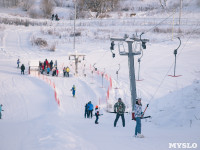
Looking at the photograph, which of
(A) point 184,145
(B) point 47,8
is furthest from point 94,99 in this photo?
(B) point 47,8

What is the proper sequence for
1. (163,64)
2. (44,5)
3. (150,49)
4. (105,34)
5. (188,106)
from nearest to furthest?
(188,106) < (163,64) < (150,49) < (105,34) < (44,5)

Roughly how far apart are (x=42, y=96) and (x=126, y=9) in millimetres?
57365

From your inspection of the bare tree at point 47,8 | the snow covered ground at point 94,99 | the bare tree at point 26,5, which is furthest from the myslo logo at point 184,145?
the bare tree at point 26,5

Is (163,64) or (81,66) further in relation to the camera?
(81,66)

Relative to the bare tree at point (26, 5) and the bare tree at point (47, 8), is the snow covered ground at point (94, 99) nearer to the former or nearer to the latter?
the bare tree at point (47, 8)

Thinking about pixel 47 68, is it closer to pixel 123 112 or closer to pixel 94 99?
pixel 94 99

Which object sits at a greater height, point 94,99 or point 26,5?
point 26,5

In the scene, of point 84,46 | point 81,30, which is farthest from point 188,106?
point 81,30

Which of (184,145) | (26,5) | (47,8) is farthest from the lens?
(26,5)

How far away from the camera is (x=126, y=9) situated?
73125 mm

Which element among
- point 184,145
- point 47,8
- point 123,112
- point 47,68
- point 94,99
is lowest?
point 94,99

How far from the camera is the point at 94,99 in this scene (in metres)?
20.5

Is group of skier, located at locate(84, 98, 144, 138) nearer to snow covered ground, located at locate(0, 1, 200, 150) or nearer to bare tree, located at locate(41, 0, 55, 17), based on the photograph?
snow covered ground, located at locate(0, 1, 200, 150)

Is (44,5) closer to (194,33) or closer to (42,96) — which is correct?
(194,33)
